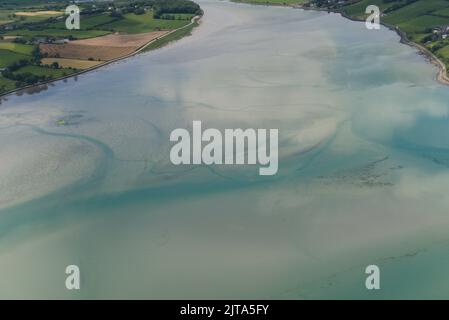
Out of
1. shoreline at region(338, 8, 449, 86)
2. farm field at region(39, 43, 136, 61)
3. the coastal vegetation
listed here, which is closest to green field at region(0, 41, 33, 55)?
the coastal vegetation

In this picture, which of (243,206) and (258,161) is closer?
(243,206)

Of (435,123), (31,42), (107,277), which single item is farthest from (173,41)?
(107,277)

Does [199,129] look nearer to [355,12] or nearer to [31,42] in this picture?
[31,42]

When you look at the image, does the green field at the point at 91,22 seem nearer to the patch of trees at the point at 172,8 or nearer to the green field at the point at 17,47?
the patch of trees at the point at 172,8

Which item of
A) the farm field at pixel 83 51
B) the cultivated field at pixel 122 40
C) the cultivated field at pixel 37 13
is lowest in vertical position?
the farm field at pixel 83 51

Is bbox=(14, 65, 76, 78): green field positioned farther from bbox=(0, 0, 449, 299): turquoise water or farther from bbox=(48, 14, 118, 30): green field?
bbox=(48, 14, 118, 30): green field

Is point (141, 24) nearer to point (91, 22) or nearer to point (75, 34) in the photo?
point (91, 22)

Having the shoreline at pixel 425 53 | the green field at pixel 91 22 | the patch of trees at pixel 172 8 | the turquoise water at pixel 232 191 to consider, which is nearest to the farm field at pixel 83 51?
the green field at pixel 91 22
